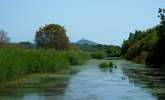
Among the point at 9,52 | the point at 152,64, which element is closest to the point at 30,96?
the point at 9,52

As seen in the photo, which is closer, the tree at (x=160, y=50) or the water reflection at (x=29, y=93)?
the water reflection at (x=29, y=93)

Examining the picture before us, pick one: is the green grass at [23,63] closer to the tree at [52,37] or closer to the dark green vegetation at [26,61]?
the dark green vegetation at [26,61]

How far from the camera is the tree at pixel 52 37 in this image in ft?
293

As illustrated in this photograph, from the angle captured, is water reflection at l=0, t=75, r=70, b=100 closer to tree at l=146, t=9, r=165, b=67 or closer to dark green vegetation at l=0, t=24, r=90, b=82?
dark green vegetation at l=0, t=24, r=90, b=82

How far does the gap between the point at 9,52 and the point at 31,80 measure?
2.63 meters

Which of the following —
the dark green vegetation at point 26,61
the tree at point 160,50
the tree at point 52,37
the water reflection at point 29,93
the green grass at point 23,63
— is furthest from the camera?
the tree at point 52,37

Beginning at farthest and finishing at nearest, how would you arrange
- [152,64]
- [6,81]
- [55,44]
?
[55,44] → [152,64] → [6,81]

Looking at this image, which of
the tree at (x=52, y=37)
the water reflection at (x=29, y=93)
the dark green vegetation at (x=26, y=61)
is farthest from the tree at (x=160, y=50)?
the water reflection at (x=29, y=93)

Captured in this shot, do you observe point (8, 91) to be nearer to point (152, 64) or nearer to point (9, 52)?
point (9, 52)

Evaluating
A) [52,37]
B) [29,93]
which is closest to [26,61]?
[29,93]

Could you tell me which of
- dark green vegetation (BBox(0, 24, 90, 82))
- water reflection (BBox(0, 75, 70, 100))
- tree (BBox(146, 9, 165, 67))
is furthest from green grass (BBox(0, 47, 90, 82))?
tree (BBox(146, 9, 165, 67))

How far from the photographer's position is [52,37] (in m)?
89.9

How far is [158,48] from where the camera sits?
67938mm

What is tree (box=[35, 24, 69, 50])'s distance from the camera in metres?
89.3
